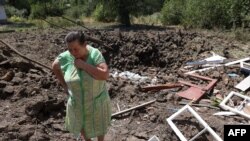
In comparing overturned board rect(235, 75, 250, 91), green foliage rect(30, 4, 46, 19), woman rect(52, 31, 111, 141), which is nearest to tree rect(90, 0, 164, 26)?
green foliage rect(30, 4, 46, 19)

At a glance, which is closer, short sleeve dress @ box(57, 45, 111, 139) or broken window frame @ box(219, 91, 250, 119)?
short sleeve dress @ box(57, 45, 111, 139)

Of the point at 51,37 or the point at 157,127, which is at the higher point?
the point at 51,37

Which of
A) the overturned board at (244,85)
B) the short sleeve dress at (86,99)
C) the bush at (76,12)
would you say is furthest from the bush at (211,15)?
the bush at (76,12)

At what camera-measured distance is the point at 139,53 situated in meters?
10.8

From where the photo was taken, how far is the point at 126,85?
7.59 meters

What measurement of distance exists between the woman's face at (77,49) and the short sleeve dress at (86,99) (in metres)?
0.10

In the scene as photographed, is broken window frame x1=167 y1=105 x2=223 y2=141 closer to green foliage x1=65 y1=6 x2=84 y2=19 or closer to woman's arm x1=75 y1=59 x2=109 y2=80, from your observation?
woman's arm x1=75 y1=59 x2=109 y2=80

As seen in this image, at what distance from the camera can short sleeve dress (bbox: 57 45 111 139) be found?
346 cm

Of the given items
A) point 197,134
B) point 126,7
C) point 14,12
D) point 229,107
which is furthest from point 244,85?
point 14,12

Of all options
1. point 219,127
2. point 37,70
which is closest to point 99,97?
point 219,127

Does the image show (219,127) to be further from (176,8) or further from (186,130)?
(176,8)

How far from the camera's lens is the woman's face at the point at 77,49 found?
333 cm

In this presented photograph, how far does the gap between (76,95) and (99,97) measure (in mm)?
234

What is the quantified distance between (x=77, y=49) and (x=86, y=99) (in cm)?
54
